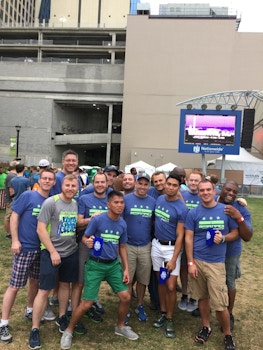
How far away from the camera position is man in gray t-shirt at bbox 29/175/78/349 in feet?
10.7

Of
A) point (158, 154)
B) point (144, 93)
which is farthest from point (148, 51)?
point (158, 154)

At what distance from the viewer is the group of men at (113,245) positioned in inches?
132

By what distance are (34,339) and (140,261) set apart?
1.44 meters

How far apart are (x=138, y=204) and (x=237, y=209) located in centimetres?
115

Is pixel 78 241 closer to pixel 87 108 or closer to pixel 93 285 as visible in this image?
pixel 93 285

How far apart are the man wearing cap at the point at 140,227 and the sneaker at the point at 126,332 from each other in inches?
12.4

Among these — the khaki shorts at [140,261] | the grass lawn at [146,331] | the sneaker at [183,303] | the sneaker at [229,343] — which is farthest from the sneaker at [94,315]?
the sneaker at [229,343]

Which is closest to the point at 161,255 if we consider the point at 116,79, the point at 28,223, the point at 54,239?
the point at 54,239

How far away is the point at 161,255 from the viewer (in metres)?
3.82

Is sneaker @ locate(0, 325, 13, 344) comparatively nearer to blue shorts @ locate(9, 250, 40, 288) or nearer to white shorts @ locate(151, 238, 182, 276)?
blue shorts @ locate(9, 250, 40, 288)

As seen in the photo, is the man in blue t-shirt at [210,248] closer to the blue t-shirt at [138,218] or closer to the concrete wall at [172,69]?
the blue t-shirt at [138,218]

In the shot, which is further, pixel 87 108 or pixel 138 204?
pixel 87 108

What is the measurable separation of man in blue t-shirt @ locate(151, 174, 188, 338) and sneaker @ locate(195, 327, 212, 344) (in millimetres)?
284

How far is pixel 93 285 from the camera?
3361 millimetres
